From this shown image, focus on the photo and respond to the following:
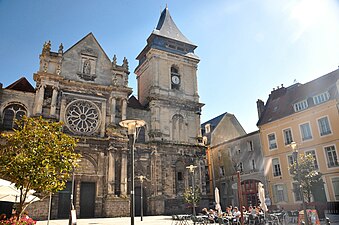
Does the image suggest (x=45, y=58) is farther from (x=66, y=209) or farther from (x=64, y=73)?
(x=66, y=209)

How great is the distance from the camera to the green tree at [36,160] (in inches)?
357

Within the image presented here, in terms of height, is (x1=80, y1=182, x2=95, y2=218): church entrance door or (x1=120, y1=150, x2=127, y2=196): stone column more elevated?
(x1=120, y1=150, x2=127, y2=196): stone column

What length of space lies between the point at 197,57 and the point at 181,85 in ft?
15.5

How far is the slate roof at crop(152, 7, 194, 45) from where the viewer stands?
3344 centimetres

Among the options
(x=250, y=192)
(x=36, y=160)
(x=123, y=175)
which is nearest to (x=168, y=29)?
(x=123, y=175)

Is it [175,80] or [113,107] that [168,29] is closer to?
[175,80]

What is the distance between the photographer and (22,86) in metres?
27.4

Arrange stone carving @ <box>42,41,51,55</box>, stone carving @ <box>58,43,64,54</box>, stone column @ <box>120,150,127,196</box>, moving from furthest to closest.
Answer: stone carving @ <box>58,43,64,54</box>, stone carving @ <box>42,41,51,55</box>, stone column @ <box>120,150,127,196</box>

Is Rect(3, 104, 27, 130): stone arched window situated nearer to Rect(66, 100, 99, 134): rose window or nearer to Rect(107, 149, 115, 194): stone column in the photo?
Rect(66, 100, 99, 134): rose window

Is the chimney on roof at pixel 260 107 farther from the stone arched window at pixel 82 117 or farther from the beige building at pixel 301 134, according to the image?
the stone arched window at pixel 82 117

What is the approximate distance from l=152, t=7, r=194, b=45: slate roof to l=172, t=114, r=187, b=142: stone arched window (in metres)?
9.86

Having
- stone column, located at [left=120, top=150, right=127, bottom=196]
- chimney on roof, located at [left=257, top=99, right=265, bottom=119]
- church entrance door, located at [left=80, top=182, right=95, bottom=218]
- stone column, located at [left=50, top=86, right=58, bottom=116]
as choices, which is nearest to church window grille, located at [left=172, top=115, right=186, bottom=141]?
stone column, located at [left=120, top=150, right=127, bottom=196]

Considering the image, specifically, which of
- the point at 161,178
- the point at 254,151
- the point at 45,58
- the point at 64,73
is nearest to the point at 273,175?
the point at 254,151

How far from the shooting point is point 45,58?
25.4m
